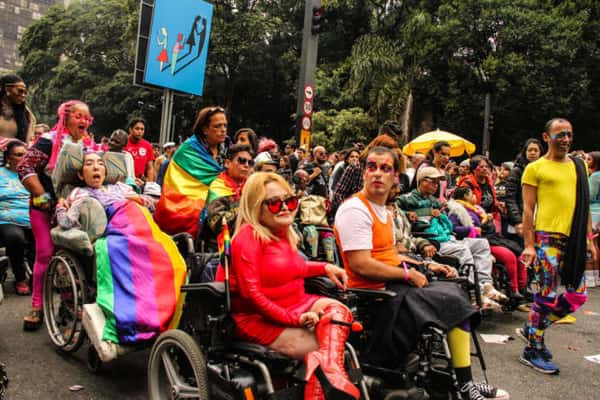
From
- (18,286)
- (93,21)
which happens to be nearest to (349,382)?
(18,286)

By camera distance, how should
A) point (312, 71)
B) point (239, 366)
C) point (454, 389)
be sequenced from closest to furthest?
→ point (239, 366) → point (454, 389) → point (312, 71)

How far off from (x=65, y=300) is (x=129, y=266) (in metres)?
1.03

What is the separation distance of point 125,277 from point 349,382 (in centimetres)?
189

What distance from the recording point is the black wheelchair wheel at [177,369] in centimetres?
265

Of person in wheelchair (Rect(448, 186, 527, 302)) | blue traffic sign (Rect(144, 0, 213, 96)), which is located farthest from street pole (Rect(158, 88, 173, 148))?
person in wheelchair (Rect(448, 186, 527, 302))

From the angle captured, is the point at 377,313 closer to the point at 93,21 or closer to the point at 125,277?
the point at 125,277

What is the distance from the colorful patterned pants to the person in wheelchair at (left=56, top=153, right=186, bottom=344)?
118 inches

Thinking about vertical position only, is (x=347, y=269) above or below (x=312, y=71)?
below

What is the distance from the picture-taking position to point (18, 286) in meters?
6.00

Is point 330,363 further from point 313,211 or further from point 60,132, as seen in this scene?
point 60,132

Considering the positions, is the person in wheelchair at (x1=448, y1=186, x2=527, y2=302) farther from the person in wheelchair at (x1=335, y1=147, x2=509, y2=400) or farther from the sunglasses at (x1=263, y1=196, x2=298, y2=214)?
the sunglasses at (x1=263, y1=196, x2=298, y2=214)

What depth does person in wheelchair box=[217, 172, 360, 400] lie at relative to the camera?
2541mm

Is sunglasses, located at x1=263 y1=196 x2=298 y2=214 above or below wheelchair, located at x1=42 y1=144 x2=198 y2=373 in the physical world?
above

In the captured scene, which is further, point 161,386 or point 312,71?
point 312,71
